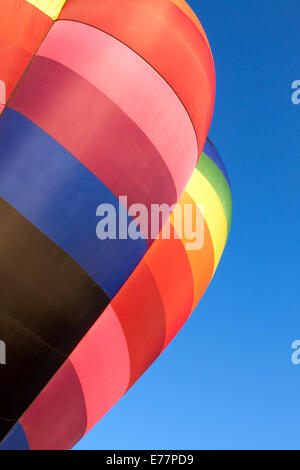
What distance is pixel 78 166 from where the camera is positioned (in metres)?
3.89

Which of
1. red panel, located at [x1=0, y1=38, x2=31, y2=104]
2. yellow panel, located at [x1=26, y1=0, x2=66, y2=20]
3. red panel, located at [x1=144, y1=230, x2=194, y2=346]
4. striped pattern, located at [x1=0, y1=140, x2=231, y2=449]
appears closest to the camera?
red panel, located at [x1=0, y1=38, x2=31, y2=104]

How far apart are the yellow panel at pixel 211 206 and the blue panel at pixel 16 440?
11.1ft

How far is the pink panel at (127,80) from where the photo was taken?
4.18m

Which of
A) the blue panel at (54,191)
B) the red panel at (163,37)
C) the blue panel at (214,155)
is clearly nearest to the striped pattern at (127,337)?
the blue panel at (214,155)

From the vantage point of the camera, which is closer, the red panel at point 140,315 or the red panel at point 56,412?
the red panel at point 56,412

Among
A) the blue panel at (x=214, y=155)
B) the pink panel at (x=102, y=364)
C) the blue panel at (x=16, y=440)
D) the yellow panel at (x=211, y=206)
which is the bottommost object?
the blue panel at (x=16, y=440)

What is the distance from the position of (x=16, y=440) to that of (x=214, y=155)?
4541 millimetres

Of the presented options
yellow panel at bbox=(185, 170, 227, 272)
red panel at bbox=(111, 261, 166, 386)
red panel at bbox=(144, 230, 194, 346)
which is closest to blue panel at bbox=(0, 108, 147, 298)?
red panel at bbox=(111, 261, 166, 386)

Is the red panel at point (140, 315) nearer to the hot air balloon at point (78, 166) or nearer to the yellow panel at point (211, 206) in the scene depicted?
the hot air balloon at point (78, 166)

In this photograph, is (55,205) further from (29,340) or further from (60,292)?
(29,340)

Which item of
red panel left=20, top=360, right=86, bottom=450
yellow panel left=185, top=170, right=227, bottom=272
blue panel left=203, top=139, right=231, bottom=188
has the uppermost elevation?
blue panel left=203, top=139, right=231, bottom=188

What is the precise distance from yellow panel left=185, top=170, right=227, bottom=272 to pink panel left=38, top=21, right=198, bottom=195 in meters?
2.08

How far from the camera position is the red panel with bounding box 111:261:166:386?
5508 mm

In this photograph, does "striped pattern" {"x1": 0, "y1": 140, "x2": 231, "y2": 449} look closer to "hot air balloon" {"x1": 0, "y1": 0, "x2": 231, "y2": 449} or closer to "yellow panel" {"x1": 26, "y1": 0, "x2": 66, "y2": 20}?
"hot air balloon" {"x1": 0, "y1": 0, "x2": 231, "y2": 449}
